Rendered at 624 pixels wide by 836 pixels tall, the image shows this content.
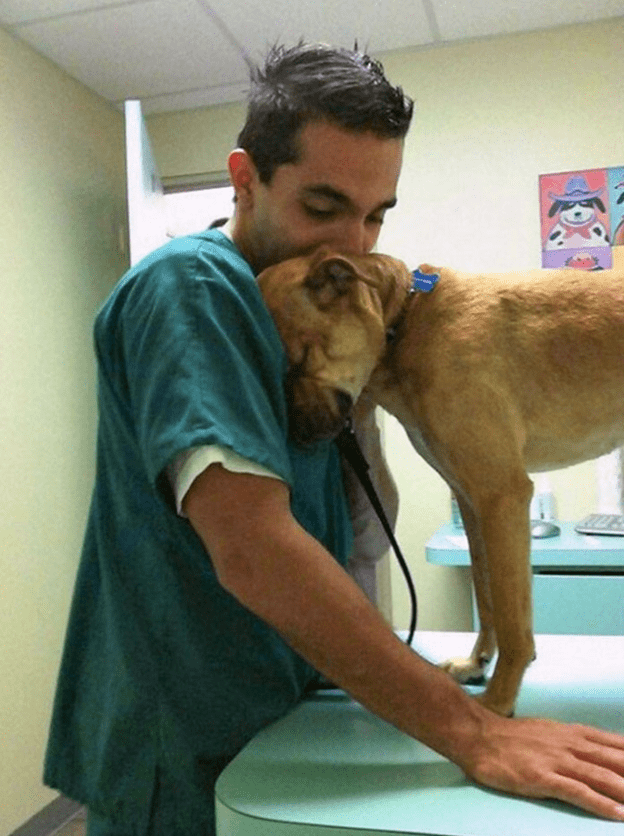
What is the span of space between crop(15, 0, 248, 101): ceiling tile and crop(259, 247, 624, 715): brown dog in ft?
6.25

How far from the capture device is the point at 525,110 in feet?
9.00

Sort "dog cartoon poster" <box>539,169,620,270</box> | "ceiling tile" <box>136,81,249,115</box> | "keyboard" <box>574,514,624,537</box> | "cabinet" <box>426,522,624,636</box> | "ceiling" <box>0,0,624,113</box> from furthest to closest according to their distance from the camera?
"ceiling tile" <box>136,81,249,115</box> < "dog cartoon poster" <box>539,169,620,270</box> < "ceiling" <box>0,0,624,113</box> < "keyboard" <box>574,514,624,537</box> < "cabinet" <box>426,522,624,636</box>

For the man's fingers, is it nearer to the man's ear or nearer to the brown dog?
the brown dog

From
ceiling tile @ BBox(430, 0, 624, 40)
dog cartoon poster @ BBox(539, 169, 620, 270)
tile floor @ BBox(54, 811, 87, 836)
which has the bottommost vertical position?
tile floor @ BBox(54, 811, 87, 836)

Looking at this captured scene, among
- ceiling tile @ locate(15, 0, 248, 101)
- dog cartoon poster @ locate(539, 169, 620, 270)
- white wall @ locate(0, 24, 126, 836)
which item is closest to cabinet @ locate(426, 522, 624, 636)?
dog cartoon poster @ locate(539, 169, 620, 270)

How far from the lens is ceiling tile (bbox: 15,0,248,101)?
8.14 ft

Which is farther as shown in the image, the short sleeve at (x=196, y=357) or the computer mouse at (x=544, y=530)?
the computer mouse at (x=544, y=530)

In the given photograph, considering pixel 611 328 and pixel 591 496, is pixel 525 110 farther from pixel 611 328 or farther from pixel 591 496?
pixel 611 328

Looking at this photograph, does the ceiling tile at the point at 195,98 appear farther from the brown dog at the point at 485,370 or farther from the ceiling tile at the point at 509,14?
the brown dog at the point at 485,370

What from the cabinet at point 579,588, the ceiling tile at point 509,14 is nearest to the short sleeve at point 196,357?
the cabinet at point 579,588

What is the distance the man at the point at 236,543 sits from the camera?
2.31 feet

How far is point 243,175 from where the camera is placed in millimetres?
931

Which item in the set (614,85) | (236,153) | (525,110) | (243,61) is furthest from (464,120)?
(236,153)

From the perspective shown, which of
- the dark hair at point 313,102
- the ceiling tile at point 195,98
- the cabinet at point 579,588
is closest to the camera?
the dark hair at point 313,102
